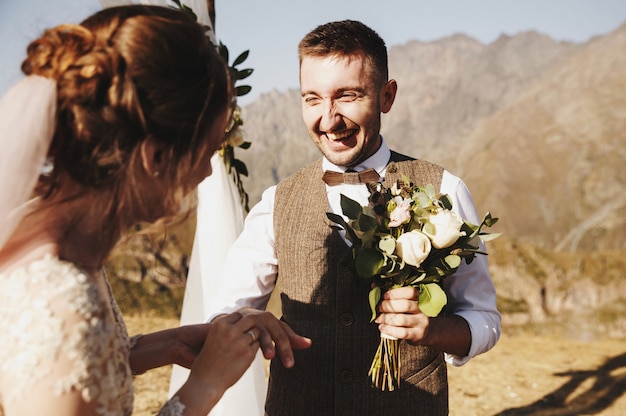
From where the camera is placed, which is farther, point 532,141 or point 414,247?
point 532,141

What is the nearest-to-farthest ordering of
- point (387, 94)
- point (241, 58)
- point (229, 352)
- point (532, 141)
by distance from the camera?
point (229, 352), point (387, 94), point (241, 58), point (532, 141)

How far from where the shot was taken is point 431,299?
6.22ft

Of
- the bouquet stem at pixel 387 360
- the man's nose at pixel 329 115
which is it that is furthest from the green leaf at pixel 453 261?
the man's nose at pixel 329 115

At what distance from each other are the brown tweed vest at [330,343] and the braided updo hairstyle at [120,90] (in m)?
0.96

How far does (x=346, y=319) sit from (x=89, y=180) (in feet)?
4.04

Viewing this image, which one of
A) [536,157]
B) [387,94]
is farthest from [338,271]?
[536,157]

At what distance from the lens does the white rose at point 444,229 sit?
181 cm

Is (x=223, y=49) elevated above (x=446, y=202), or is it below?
above

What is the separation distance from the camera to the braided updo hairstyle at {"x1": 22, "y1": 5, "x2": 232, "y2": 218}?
1334 mm

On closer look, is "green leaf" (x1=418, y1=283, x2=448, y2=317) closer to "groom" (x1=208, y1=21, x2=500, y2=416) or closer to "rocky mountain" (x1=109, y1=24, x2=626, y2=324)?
"groom" (x1=208, y1=21, x2=500, y2=416)

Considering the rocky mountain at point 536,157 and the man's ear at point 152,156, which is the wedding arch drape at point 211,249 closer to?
the rocky mountain at point 536,157

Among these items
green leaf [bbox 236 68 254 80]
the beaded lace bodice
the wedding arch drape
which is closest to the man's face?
the beaded lace bodice

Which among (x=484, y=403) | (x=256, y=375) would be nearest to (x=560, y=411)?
(x=484, y=403)

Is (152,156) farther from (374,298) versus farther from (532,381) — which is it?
(532,381)
